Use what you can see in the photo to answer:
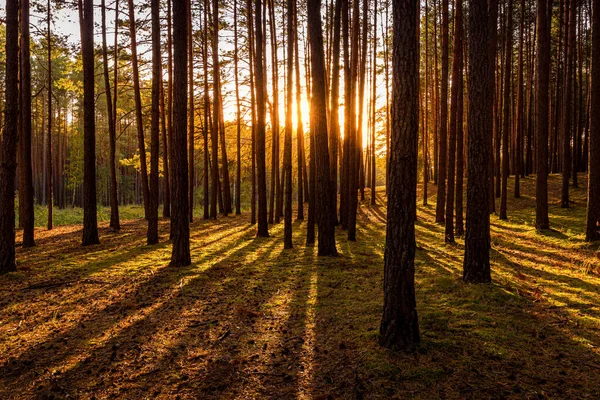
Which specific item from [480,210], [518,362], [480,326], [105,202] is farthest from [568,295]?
[105,202]

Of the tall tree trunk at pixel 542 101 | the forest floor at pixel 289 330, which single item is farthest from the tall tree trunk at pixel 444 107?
the forest floor at pixel 289 330

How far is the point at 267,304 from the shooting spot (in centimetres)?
591

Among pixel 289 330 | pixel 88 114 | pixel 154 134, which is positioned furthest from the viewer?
pixel 154 134

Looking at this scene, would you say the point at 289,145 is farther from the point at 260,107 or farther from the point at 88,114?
the point at 88,114

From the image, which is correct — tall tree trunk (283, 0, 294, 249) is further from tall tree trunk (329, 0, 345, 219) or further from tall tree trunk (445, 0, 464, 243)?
tall tree trunk (445, 0, 464, 243)

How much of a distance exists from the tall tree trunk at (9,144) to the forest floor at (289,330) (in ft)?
2.41

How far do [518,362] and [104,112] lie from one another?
48948 millimetres

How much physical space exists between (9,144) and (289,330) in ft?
25.2

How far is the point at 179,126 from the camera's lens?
8.20 m

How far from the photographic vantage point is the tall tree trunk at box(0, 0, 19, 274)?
779 centimetres

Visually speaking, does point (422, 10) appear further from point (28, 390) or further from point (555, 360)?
point (28, 390)

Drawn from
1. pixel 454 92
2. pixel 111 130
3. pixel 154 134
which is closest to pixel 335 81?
pixel 454 92

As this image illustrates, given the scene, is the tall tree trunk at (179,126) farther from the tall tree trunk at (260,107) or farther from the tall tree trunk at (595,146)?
the tall tree trunk at (595,146)

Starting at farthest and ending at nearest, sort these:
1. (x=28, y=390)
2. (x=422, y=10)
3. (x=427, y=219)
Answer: (x=422, y=10)
(x=427, y=219)
(x=28, y=390)
